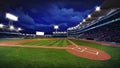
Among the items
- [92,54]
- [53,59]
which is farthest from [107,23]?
[53,59]

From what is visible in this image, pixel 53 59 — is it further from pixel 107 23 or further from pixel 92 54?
pixel 107 23

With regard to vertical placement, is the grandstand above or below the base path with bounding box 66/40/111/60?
above

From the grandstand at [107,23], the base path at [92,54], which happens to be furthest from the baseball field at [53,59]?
the grandstand at [107,23]

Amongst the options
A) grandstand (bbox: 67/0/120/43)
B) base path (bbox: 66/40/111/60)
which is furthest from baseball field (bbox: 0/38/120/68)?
grandstand (bbox: 67/0/120/43)

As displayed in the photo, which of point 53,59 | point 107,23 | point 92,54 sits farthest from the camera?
point 107,23

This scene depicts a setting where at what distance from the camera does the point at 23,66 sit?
18.2ft

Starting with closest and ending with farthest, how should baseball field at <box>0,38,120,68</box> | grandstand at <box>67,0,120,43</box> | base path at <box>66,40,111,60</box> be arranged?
baseball field at <box>0,38,120,68</box> < base path at <box>66,40,111,60</box> < grandstand at <box>67,0,120,43</box>

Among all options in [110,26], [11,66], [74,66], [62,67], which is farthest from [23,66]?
[110,26]

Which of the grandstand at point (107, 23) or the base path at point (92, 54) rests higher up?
the grandstand at point (107, 23)

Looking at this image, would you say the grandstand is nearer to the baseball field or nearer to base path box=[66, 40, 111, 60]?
base path box=[66, 40, 111, 60]

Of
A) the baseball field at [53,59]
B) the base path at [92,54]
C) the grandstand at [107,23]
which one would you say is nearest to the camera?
the baseball field at [53,59]

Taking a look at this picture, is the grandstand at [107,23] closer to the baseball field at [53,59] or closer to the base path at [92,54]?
the base path at [92,54]

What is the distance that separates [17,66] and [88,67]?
444 centimetres

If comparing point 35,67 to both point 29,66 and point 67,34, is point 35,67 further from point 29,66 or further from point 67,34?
point 67,34
